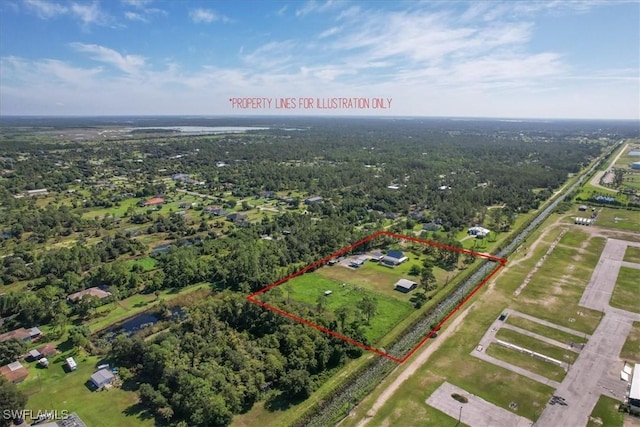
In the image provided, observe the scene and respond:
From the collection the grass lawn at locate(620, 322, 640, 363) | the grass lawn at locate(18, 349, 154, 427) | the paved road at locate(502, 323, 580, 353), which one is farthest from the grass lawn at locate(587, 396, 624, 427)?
the grass lawn at locate(18, 349, 154, 427)

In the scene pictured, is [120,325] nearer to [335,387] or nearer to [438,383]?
[335,387]

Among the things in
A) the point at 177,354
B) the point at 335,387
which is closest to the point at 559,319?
the point at 335,387

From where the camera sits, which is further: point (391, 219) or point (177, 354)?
point (391, 219)

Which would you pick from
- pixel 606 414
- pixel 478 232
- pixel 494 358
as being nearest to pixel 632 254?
pixel 478 232

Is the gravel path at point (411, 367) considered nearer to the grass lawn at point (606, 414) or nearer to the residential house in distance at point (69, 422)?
the grass lawn at point (606, 414)

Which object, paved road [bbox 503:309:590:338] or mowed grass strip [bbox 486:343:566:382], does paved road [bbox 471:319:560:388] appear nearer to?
mowed grass strip [bbox 486:343:566:382]

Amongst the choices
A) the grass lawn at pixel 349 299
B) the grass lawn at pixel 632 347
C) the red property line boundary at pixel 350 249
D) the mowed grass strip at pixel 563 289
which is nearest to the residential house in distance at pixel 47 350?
the red property line boundary at pixel 350 249

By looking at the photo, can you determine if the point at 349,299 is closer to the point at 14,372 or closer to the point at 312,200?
the point at 14,372
